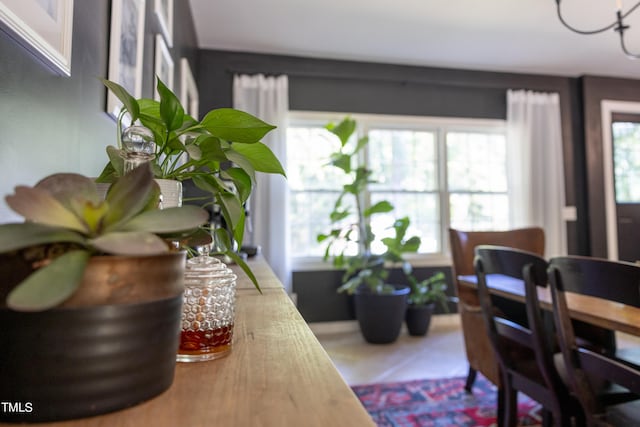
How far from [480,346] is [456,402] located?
0.38 meters

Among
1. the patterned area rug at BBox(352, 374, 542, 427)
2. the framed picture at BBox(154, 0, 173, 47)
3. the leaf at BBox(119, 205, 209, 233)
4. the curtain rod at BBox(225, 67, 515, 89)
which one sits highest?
the curtain rod at BBox(225, 67, 515, 89)

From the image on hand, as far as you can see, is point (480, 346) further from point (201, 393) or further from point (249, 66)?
point (249, 66)

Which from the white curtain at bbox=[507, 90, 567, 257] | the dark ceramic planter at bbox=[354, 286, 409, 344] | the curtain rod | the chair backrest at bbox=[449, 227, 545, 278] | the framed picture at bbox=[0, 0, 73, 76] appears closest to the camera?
the framed picture at bbox=[0, 0, 73, 76]

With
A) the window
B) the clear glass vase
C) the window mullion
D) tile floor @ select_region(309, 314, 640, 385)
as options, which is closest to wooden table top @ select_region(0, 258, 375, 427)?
the clear glass vase

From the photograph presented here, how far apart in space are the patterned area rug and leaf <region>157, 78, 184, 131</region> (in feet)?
6.08

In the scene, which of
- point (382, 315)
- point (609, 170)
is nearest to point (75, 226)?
point (382, 315)

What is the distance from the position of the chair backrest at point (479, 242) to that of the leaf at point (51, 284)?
230 cm

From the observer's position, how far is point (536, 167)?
157 inches

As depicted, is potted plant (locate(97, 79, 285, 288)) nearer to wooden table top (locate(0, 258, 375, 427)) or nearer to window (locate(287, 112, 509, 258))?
wooden table top (locate(0, 258, 375, 427))

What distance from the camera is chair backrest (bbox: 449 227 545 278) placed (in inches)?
92.4

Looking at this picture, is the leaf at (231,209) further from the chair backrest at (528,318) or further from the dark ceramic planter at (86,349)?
the chair backrest at (528,318)

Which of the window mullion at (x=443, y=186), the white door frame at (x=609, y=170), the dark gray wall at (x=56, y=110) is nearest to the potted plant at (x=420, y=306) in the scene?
the window mullion at (x=443, y=186)

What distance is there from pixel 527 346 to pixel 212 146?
1504 mm

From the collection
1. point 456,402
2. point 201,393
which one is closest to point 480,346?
point 456,402
